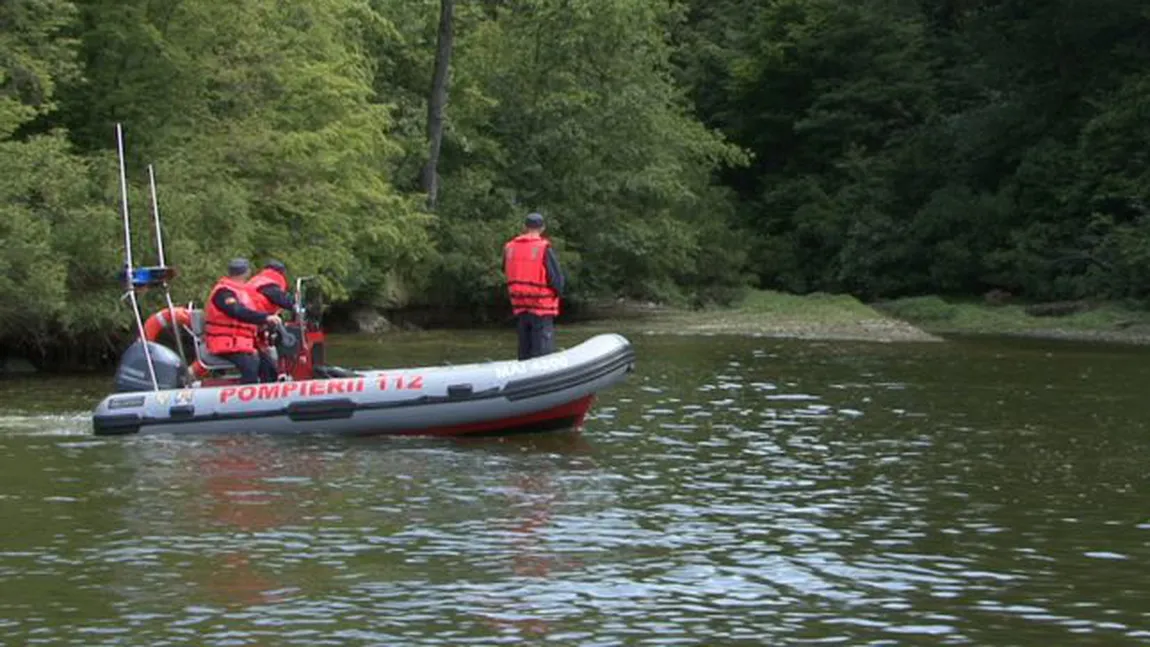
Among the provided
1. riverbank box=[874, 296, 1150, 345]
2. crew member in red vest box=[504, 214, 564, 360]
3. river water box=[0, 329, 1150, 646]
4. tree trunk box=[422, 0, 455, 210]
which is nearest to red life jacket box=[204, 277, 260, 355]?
river water box=[0, 329, 1150, 646]

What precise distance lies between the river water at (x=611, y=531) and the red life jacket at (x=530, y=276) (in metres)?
1.27

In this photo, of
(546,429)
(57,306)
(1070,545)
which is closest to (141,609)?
(1070,545)

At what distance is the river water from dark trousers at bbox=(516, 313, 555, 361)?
35.9 inches

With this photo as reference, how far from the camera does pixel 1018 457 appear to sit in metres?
16.8

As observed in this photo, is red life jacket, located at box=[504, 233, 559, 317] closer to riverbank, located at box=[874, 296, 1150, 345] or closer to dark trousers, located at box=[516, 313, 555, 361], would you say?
dark trousers, located at box=[516, 313, 555, 361]

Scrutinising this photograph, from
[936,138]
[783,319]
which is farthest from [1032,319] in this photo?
[936,138]

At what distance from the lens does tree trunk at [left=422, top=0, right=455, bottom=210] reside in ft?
130

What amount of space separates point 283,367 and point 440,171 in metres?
23.2

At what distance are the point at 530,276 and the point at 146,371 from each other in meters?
3.55

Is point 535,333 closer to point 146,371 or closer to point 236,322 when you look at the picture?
point 236,322

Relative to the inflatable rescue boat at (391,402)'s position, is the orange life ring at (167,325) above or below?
above

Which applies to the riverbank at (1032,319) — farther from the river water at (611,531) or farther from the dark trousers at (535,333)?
the dark trousers at (535,333)

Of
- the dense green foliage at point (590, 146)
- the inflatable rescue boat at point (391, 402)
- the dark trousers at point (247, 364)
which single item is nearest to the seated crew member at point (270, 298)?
the dark trousers at point (247, 364)

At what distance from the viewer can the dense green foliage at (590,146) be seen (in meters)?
25.4
